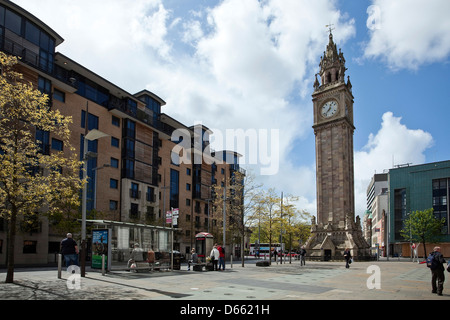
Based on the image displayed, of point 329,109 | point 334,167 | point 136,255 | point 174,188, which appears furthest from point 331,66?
point 136,255

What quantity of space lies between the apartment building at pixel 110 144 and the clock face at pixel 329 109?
21.6m

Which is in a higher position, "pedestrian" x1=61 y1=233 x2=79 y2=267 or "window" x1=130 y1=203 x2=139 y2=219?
"window" x1=130 y1=203 x2=139 y2=219

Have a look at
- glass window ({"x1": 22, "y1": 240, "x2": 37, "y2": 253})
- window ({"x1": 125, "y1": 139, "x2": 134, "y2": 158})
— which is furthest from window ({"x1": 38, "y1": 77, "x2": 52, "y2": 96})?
glass window ({"x1": 22, "y1": 240, "x2": 37, "y2": 253})

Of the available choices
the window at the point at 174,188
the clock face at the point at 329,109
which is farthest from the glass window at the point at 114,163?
the clock face at the point at 329,109

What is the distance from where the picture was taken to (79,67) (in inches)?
1655

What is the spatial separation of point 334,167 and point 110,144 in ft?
101

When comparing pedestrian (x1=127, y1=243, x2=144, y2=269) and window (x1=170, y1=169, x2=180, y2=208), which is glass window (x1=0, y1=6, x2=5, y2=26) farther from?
window (x1=170, y1=169, x2=180, y2=208)

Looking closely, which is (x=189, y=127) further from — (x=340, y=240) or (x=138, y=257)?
(x=138, y=257)

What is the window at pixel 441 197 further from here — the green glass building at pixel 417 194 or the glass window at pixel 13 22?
the glass window at pixel 13 22

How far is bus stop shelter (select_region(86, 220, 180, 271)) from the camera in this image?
1916 cm

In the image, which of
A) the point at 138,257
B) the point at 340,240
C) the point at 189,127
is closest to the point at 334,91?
the point at 340,240

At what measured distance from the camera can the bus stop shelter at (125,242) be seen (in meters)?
19.2

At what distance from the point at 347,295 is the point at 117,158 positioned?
38.8 m

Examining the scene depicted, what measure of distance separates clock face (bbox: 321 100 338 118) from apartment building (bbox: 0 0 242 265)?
21.6 meters
